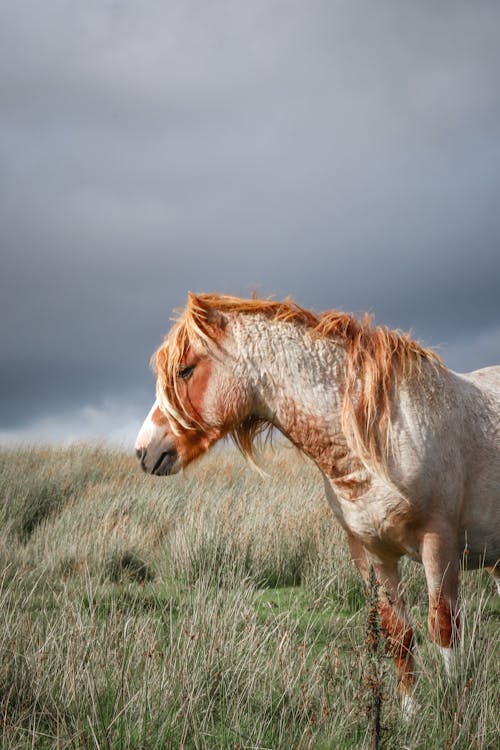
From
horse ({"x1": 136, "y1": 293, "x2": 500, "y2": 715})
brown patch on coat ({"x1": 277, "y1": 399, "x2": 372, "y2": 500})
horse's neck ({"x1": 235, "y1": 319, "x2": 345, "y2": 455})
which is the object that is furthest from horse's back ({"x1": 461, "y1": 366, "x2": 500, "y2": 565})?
horse's neck ({"x1": 235, "y1": 319, "x2": 345, "y2": 455})

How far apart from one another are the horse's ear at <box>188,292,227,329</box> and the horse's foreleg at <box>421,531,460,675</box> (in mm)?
1310

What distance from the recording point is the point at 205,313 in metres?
3.04

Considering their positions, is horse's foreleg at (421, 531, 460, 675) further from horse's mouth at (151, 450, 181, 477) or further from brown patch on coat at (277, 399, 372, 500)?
horse's mouth at (151, 450, 181, 477)

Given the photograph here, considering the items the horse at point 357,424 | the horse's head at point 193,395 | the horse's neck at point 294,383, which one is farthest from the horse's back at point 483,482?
the horse's head at point 193,395

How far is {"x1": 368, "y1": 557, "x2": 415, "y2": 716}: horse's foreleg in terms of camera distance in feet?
9.79

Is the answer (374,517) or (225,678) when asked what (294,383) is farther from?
(225,678)

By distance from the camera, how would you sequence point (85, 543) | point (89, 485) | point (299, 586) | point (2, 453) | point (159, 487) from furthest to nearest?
1. point (2, 453)
2. point (89, 485)
3. point (159, 487)
4. point (85, 543)
5. point (299, 586)

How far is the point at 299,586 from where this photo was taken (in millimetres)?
5613

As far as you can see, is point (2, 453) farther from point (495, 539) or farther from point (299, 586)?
point (495, 539)

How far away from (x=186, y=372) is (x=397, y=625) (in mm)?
1523

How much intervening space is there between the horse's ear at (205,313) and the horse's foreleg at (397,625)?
50.9 inches

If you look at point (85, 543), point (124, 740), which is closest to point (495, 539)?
point (124, 740)

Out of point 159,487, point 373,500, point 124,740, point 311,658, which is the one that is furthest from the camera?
point 159,487

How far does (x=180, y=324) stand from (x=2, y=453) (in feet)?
33.7
